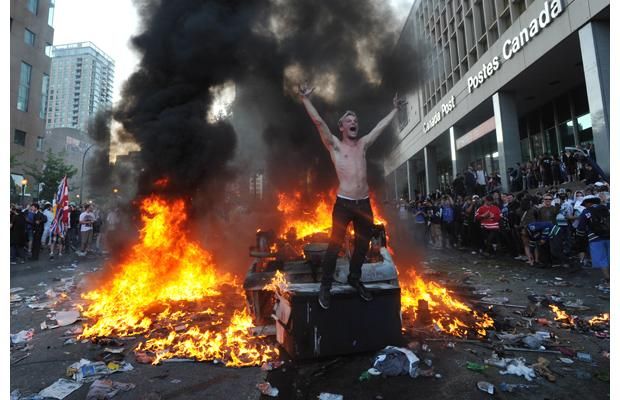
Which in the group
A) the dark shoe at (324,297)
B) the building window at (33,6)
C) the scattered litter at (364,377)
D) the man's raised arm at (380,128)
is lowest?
the scattered litter at (364,377)

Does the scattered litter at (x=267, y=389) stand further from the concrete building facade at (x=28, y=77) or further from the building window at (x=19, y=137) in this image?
the building window at (x=19, y=137)

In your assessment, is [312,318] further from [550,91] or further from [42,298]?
[550,91]

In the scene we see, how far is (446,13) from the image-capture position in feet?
79.8

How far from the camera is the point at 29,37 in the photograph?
30.6 meters

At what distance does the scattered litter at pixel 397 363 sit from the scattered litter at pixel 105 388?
2402mm

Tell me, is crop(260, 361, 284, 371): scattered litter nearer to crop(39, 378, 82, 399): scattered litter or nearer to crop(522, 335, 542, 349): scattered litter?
crop(39, 378, 82, 399): scattered litter

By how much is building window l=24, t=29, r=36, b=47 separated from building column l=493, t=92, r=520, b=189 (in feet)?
127

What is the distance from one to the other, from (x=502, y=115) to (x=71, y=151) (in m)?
70.6

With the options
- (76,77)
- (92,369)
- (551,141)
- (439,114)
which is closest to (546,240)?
(92,369)

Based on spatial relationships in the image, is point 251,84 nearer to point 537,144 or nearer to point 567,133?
point 567,133

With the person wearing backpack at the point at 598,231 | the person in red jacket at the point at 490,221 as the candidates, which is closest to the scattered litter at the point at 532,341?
the person wearing backpack at the point at 598,231

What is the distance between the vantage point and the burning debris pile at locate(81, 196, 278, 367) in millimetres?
4078

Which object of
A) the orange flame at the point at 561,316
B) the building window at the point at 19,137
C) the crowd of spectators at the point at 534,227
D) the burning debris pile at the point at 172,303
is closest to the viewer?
the burning debris pile at the point at 172,303

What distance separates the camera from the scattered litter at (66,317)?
512cm
